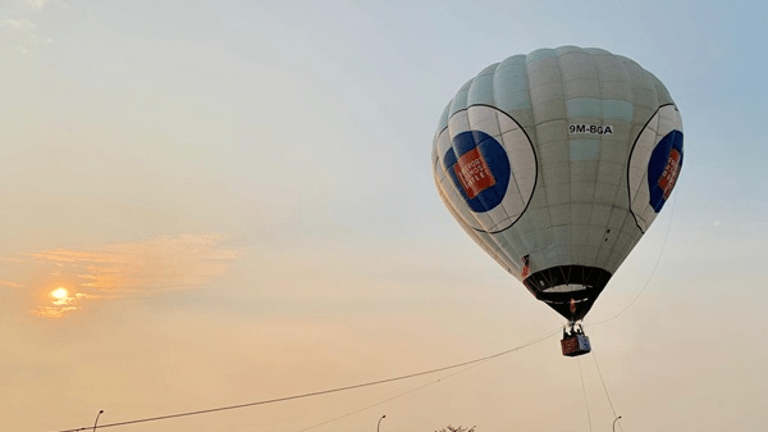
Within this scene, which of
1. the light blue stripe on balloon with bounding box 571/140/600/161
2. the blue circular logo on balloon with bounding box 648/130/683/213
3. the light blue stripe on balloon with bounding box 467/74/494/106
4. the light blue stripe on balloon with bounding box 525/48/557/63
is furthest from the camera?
the light blue stripe on balloon with bounding box 525/48/557/63

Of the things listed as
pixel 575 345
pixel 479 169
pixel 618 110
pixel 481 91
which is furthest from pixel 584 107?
pixel 575 345

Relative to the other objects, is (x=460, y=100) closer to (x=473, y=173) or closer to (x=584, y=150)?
(x=473, y=173)

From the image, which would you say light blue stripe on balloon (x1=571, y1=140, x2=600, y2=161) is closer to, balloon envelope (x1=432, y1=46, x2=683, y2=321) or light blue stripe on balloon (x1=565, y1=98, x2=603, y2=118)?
balloon envelope (x1=432, y1=46, x2=683, y2=321)

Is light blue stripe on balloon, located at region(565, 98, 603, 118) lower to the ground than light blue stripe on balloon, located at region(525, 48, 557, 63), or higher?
lower

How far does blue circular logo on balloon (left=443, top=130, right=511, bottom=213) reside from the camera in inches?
1353

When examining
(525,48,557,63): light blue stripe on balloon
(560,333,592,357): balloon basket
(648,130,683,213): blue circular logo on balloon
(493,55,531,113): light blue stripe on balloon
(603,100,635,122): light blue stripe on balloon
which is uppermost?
(525,48,557,63): light blue stripe on balloon

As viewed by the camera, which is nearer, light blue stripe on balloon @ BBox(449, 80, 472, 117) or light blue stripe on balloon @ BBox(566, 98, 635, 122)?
light blue stripe on balloon @ BBox(566, 98, 635, 122)

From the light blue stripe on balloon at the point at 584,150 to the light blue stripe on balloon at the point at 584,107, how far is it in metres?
1.21

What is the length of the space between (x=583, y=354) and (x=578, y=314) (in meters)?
1.72

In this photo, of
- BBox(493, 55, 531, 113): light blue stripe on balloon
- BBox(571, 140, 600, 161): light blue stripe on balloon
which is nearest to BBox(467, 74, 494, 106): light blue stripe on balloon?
BBox(493, 55, 531, 113): light blue stripe on balloon

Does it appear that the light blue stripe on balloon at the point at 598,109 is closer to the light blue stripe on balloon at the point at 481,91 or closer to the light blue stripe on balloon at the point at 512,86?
the light blue stripe on balloon at the point at 512,86

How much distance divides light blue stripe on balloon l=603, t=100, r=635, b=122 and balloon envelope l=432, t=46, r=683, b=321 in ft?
0.15

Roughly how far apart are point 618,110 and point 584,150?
96.4 inches

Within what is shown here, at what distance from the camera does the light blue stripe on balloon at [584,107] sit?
33.9 meters
